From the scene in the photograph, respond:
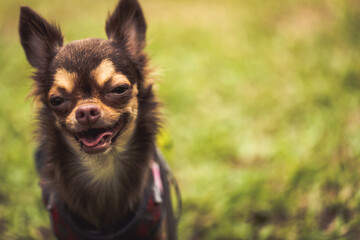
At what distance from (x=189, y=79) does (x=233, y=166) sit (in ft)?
6.18

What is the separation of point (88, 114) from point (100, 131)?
0.22 metres

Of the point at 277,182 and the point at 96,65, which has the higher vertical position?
the point at 96,65

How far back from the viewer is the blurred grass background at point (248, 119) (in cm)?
294

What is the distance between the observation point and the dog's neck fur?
2010mm

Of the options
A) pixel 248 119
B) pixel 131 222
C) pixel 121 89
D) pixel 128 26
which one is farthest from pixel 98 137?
pixel 248 119

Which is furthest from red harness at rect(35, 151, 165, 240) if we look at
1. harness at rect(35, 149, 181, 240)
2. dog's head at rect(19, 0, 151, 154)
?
dog's head at rect(19, 0, 151, 154)

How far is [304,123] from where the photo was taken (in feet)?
13.0

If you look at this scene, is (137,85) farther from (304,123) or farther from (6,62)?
(6,62)

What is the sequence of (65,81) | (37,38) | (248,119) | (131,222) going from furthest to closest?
1. (248,119)
2. (37,38)
3. (131,222)
4. (65,81)

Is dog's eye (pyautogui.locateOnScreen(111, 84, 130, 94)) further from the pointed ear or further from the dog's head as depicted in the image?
the pointed ear

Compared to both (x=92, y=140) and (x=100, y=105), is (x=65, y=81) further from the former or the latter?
(x=92, y=140)

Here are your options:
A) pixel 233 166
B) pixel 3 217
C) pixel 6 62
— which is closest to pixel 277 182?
pixel 233 166

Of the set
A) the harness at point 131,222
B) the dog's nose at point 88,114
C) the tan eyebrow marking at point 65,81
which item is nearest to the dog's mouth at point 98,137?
the dog's nose at point 88,114

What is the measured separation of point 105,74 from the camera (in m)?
1.82
